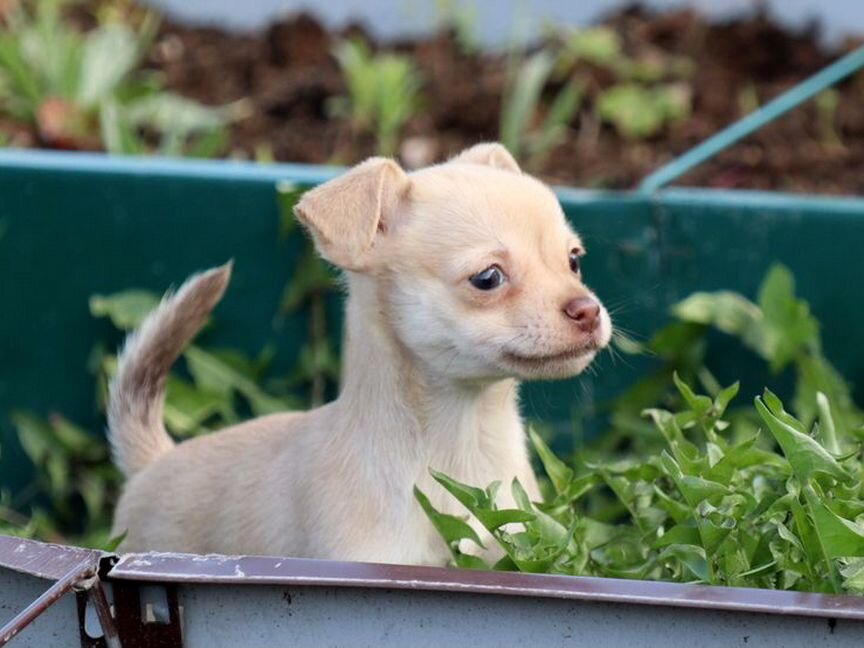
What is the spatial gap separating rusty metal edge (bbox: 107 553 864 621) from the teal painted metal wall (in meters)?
1.68

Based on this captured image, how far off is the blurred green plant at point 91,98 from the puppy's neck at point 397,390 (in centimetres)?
163

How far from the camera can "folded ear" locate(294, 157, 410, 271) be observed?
2.43 meters

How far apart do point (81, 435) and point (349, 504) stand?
126 cm

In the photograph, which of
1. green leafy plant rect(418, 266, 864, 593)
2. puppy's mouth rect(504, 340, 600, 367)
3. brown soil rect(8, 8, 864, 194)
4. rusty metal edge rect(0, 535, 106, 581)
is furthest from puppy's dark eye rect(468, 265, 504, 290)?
brown soil rect(8, 8, 864, 194)

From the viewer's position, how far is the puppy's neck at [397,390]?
2.57 m

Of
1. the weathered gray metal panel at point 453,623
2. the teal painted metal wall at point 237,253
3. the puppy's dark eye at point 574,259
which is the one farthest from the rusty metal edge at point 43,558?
the teal painted metal wall at point 237,253

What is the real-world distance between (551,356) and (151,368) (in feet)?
3.20

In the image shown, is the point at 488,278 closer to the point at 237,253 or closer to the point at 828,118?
the point at 237,253

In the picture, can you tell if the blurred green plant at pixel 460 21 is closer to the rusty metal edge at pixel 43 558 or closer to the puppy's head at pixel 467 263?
the puppy's head at pixel 467 263

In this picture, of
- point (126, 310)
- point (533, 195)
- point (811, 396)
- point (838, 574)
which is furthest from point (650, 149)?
point (838, 574)

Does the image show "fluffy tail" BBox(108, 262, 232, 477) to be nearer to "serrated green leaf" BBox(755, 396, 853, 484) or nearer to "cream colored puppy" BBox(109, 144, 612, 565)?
"cream colored puppy" BBox(109, 144, 612, 565)

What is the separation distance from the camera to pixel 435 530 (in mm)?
2557

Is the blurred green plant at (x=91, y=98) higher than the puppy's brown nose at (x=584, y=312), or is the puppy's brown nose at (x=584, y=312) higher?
the blurred green plant at (x=91, y=98)

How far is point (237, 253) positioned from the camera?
11.9 ft
